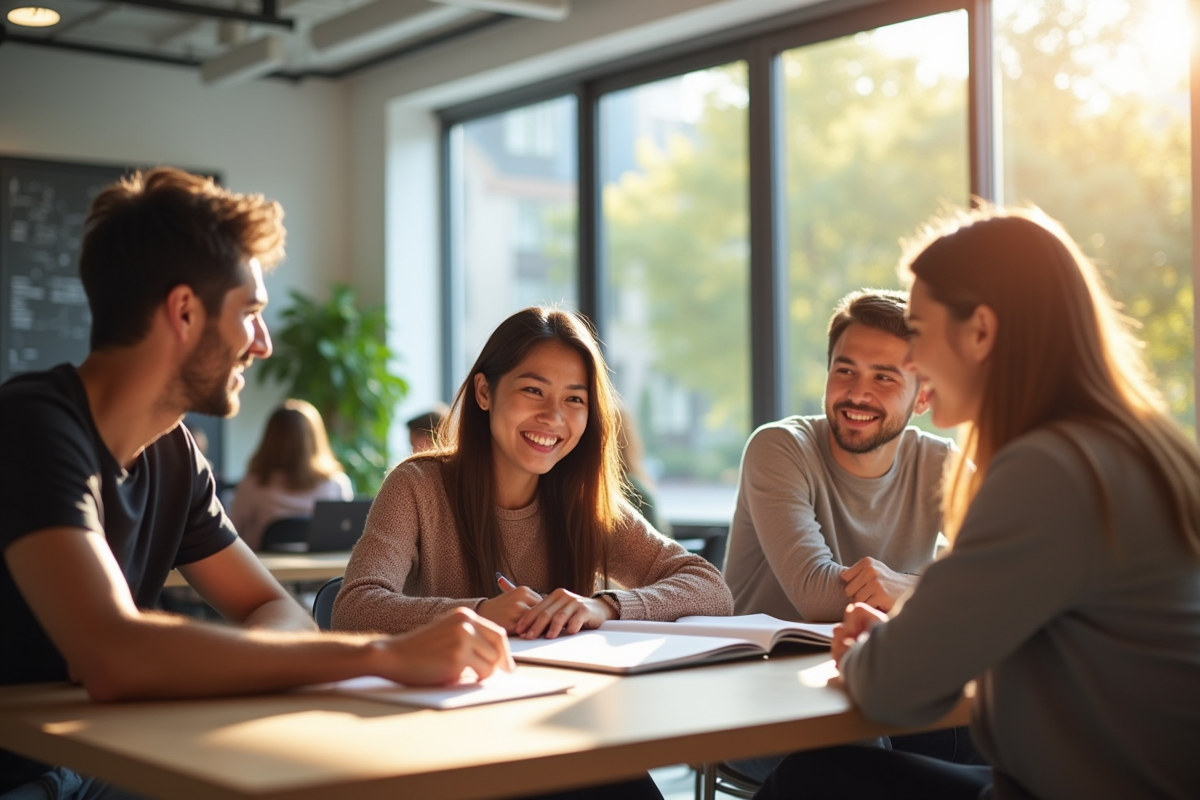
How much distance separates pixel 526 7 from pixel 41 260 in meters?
3.02

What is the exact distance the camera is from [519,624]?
201 cm

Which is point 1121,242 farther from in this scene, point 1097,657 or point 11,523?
point 11,523

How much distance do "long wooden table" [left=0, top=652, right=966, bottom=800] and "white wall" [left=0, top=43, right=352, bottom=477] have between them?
5.91 m

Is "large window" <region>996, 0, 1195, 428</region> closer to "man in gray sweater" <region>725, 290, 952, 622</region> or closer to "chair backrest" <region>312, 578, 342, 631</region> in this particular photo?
"man in gray sweater" <region>725, 290, 952, 622</region>

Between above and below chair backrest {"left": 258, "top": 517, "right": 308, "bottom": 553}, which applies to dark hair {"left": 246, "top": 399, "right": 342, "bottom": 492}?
above

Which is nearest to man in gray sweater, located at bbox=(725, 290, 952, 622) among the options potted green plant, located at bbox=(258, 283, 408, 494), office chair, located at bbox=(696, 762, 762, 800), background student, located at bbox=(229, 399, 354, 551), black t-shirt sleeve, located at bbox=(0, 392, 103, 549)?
office chair, located at bbox=(696, 762, 762, 800)

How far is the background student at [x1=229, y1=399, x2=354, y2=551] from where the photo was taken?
5090mm

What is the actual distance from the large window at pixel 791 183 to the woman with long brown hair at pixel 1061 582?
248 cm

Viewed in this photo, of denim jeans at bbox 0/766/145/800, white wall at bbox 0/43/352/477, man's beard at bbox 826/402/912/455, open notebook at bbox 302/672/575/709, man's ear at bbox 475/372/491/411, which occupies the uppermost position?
white wall at bbox 0/43/352/477

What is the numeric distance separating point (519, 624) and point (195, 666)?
25.4 inches

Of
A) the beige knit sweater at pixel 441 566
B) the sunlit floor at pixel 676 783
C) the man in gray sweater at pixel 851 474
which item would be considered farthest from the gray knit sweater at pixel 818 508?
the sunlit floor at pixel 676 783

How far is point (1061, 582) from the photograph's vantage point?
4.60 feet

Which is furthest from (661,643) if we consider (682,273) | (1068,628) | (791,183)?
(682,273)

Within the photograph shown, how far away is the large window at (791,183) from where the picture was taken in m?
4.49
